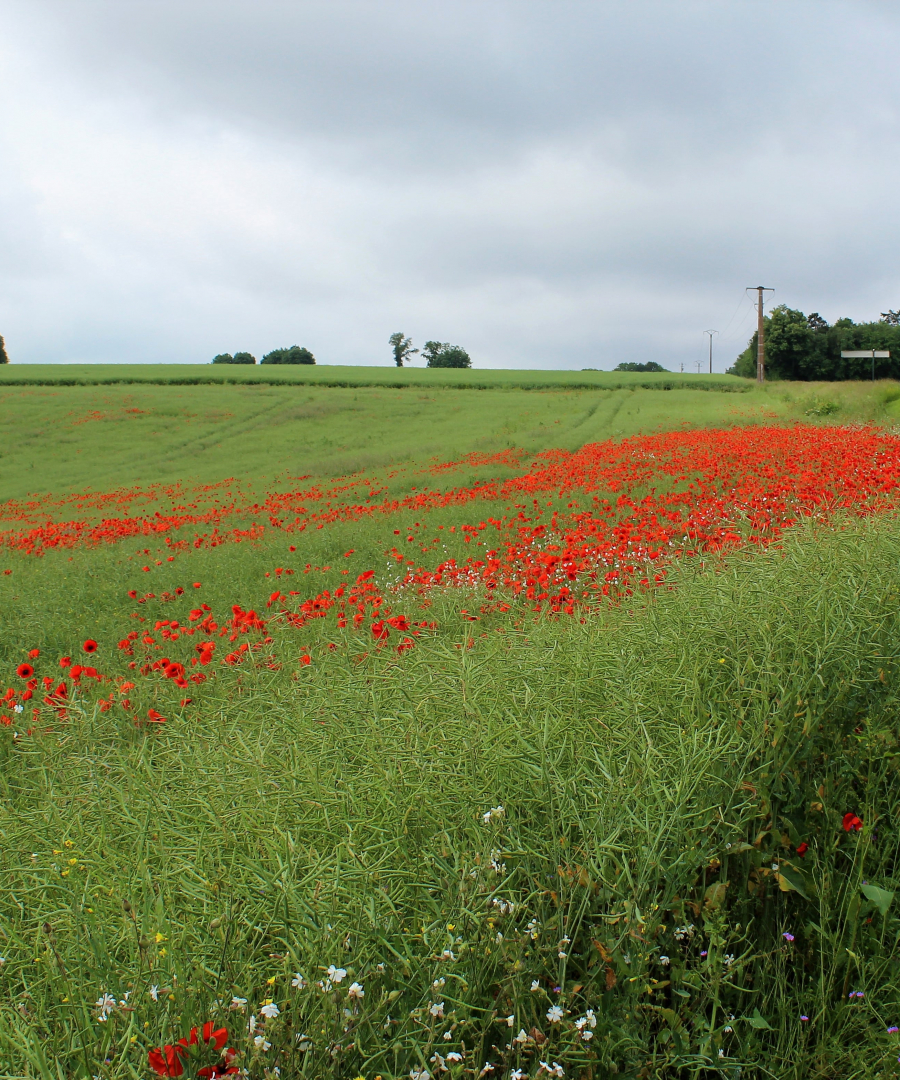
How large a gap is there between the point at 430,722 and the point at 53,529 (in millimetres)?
13157

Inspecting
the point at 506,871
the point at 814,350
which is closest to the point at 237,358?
the point at 814,350

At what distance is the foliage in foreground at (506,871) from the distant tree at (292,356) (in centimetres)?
8972

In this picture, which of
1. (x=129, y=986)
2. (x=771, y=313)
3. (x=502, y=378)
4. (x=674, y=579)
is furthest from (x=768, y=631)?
(x=771, y=313)

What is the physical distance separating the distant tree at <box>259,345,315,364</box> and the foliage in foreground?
89718 millimetres

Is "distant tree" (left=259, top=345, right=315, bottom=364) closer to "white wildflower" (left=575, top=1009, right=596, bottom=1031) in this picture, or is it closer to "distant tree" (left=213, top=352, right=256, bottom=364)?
"distant tree" (left=213, top=352, right=256, bottom=364)

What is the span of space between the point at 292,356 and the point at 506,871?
91956 mm

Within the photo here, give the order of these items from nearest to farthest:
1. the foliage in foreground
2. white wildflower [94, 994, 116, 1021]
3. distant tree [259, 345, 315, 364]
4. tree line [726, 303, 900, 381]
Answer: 1. white wildflower [94, 994, 116, 1021]
2. the foliage in foreground
3. tree line [726, 303, 900, 381]
4. distant tree [259, 345, 315, 364]

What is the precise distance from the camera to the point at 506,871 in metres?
1.87

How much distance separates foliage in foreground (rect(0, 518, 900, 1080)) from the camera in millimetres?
1500

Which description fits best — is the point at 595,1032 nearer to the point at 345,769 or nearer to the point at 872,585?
the point at 345,769

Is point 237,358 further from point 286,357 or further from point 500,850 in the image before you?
point 500,850

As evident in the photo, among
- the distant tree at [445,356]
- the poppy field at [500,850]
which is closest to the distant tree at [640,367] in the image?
the distant tree at [445,356]

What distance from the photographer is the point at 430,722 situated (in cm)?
252

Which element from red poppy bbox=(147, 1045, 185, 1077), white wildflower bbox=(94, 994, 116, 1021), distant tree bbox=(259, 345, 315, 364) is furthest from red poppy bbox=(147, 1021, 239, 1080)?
distant tree bbox=(259, 345, 315, 364)
